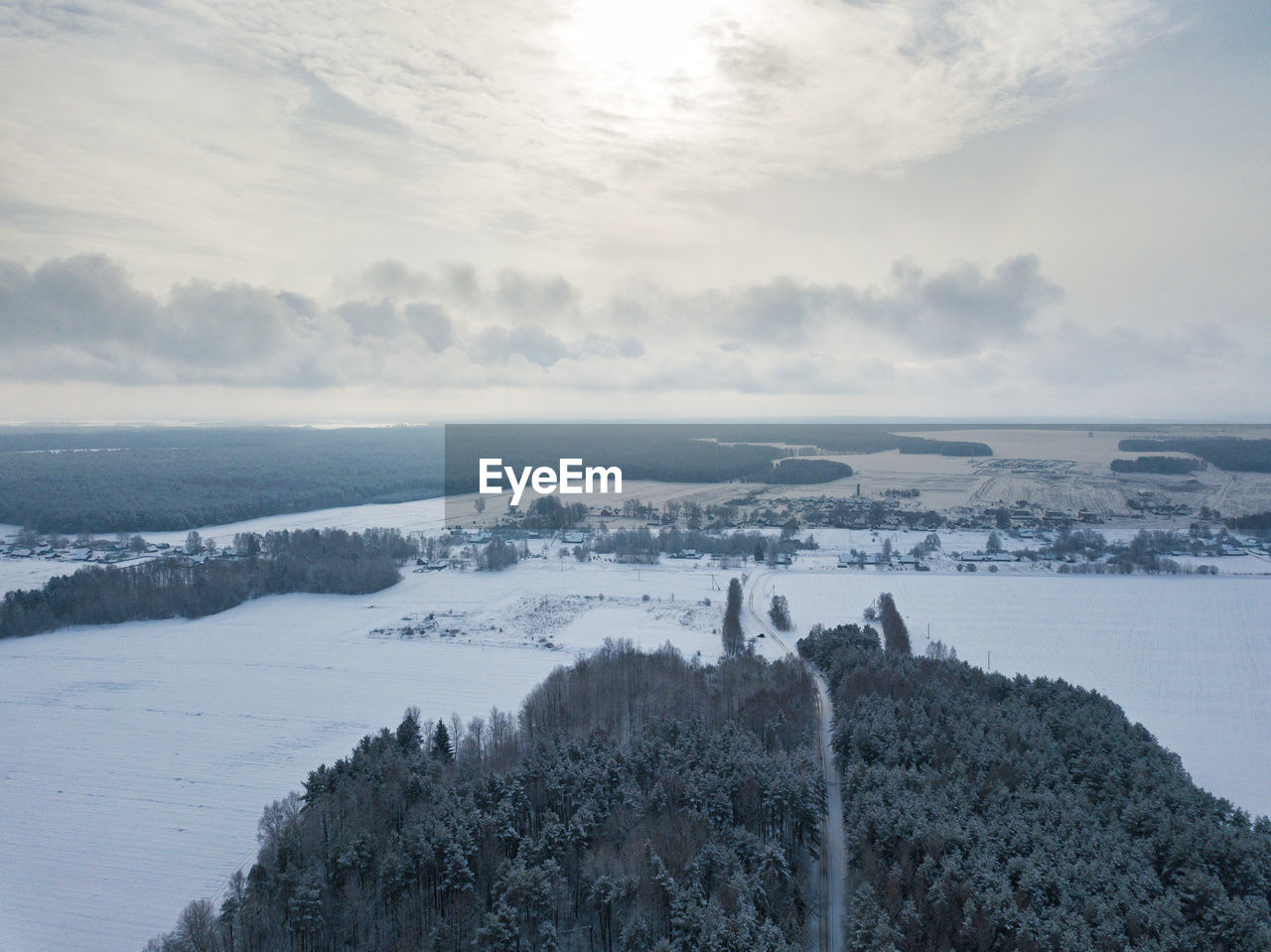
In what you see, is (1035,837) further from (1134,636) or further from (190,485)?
(190,485)

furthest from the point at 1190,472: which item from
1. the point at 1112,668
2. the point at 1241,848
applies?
the point at 1241,848

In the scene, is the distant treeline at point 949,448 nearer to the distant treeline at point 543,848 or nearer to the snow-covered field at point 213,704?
the snow-covered field at point 213,704

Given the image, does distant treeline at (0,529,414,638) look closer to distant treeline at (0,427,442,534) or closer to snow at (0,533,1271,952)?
snow at (0,533,1271,952)

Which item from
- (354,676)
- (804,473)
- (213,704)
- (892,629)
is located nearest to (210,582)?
(213,704)

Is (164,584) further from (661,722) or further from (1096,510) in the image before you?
(1096,510)

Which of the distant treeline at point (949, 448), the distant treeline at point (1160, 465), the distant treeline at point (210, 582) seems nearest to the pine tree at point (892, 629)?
the distant treeline at point (210, 582)

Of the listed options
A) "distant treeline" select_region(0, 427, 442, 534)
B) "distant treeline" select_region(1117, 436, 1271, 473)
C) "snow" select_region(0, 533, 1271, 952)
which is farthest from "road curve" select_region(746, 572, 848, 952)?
"distant treeline" select_region(1117, 436, 1271, 473)
